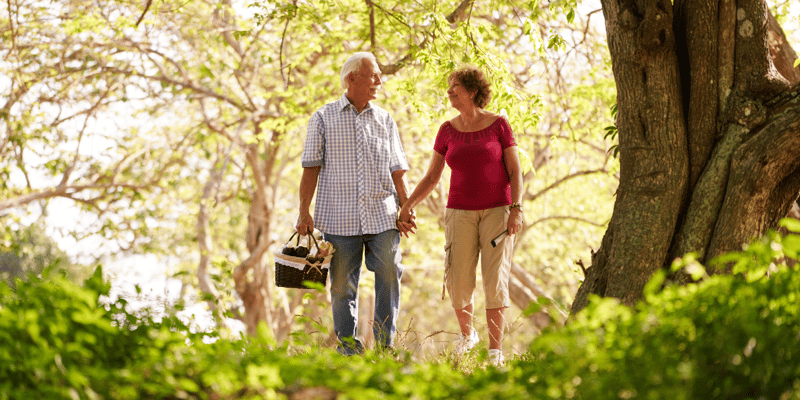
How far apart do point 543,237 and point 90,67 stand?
451 inches

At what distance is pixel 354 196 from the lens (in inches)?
163

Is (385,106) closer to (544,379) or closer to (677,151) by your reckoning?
(677,151)

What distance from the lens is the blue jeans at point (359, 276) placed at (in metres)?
4.11

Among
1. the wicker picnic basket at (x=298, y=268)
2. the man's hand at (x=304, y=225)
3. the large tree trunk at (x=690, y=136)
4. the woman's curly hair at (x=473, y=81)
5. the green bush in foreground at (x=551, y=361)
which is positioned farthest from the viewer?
the woman's curly hair at (x=473, y=81)

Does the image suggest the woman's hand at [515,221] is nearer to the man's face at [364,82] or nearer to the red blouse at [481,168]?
the red blouse at [481,168]

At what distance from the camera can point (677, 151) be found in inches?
142

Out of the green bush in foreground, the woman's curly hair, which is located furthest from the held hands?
the green bush in foreground

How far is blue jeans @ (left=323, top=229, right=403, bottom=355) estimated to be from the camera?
13.5 ft

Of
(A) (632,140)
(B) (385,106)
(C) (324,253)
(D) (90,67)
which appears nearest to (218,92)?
(D) (90,67)

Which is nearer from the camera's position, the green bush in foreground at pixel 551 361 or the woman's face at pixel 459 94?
the green bush in foreground at pixel 551 361

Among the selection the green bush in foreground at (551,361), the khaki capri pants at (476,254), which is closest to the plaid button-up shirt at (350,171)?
the khaki capri pants at (476,254)

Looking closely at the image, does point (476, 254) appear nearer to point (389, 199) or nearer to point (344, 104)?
point (389, 199)

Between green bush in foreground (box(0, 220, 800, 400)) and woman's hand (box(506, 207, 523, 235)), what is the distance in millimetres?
1969

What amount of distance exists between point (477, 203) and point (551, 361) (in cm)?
241
